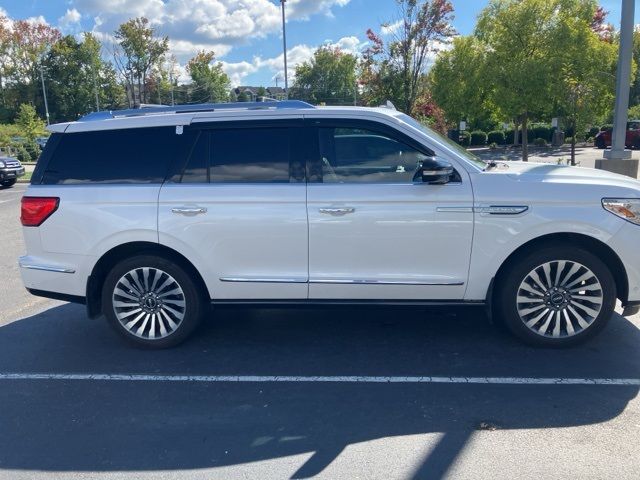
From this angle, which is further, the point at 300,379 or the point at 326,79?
the point at 326,79

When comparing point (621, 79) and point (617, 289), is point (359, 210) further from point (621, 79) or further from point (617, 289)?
point (621, 79)

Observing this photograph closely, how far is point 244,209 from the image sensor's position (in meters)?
4.53

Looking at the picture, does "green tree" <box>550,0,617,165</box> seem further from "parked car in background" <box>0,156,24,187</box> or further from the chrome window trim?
"parked car in background" <box>0,156,24,187</box>

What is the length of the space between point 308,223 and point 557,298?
81.4 inches

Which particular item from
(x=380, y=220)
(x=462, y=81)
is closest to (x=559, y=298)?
(x=380, y=220)

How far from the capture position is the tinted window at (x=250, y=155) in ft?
15.1

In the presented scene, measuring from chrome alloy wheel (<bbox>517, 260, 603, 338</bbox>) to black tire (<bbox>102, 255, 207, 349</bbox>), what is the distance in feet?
8.84

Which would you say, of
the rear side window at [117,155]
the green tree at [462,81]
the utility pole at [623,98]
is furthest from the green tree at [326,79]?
the rear side window at [117,155]

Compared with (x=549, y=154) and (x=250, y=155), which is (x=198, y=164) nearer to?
(x=250, y=155)

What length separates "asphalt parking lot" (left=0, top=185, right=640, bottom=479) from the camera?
318 centimetres

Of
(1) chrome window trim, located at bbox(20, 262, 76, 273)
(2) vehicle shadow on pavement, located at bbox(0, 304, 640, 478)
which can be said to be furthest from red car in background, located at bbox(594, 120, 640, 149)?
(1) chrome window trim, located at bbox(20, 262, 76, 273)

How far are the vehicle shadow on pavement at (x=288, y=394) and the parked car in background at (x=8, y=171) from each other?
1750 cm

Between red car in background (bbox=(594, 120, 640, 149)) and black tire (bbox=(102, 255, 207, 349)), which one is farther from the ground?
red car in background (bbox=(594, 120, 640, 149))

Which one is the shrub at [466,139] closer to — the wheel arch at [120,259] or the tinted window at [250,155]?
the tinted window at [250,155]
